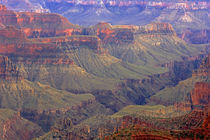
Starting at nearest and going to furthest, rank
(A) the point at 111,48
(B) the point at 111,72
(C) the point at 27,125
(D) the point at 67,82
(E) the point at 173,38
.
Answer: (C) the point at 27,125 < (D) the point at 67,82 < (B) the point at 111,72 < (A) the point at 111,48 < (E) the point at 173,38

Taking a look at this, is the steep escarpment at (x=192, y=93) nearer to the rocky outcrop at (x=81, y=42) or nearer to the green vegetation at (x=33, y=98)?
the green vegetation at (x=33, y=98)

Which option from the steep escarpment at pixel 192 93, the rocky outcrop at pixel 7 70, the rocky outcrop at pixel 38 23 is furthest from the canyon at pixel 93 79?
the rocky outcrop at pixel 38 23

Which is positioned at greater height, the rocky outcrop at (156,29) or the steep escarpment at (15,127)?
the rocky outcrop at (156,29)

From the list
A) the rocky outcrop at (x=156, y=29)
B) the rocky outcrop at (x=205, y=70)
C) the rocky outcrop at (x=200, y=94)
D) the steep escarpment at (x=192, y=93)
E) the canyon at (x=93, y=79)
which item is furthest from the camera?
the rocky outcrop at (x=156, y=29)

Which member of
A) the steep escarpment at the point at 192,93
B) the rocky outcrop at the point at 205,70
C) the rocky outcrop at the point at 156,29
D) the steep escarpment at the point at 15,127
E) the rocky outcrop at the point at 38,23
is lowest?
the steep escarpment at the point at 15,127

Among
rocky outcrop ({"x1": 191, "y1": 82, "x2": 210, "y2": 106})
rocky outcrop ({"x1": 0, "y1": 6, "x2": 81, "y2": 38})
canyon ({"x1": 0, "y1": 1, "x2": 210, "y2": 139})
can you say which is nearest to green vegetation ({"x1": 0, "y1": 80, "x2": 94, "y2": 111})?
canyon ({"x1": 0, "y1": 1, "x2": 210, "y2": 139})

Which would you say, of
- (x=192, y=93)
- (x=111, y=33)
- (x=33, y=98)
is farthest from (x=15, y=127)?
(x=111, y=33)

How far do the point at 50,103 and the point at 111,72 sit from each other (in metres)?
38.2

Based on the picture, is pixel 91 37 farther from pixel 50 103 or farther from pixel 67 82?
pixel 50 103

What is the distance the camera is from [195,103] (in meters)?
93.8

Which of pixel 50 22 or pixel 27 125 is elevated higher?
pixel 50 22

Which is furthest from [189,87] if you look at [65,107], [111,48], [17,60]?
[111,48]

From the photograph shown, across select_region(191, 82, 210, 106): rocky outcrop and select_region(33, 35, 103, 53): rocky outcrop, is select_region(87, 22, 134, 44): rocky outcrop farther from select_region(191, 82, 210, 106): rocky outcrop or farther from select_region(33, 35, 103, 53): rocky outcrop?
select_region(191, 82, 210, 106): rocky outcrop

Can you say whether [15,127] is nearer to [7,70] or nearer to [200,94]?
[7,70]
